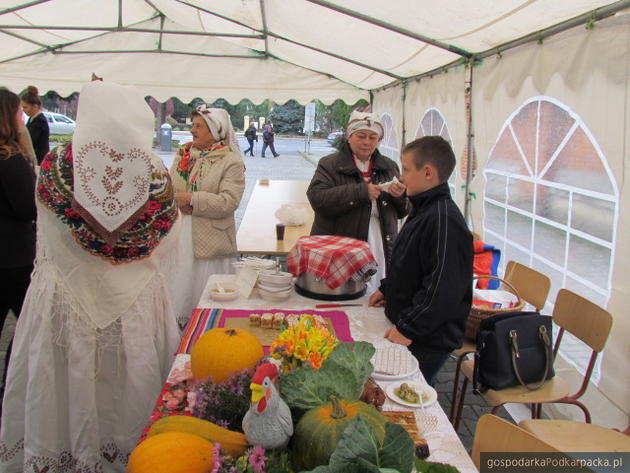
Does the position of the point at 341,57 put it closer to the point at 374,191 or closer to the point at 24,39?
the point at 374,191

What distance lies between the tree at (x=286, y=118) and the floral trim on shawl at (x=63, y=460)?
138 ft

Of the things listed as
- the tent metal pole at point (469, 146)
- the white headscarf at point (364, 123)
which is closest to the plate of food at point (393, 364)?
the white headscarf at point (364, 123)

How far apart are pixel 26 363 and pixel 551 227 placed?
2.90 m

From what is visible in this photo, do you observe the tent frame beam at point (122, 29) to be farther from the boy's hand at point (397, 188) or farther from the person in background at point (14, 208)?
the boy's hand at point (397, 188)

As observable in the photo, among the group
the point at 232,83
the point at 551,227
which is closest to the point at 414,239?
the point at 551,227

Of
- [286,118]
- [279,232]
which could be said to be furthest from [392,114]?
[286,118]

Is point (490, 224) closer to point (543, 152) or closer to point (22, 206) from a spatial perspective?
point (543, 152)

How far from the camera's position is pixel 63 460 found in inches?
83.3

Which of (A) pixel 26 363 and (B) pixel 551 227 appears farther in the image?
(B) pixel 551 227

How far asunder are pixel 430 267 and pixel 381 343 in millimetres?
348

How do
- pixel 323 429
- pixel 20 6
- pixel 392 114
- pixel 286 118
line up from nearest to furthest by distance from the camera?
pixel 323 429 → pixel 20 6 → pixel 392 114 → pixel 286 118

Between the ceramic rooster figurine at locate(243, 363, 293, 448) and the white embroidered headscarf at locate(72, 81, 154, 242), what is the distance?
1071 mm

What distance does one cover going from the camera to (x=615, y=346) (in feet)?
7.93

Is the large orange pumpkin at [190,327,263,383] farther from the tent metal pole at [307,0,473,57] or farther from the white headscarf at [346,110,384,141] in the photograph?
the tent metal pole at [307,0,473,57]
